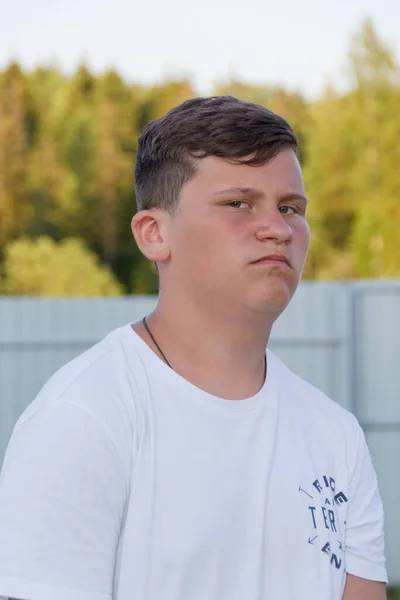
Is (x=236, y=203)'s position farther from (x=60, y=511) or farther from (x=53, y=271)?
(x=53, y=271)

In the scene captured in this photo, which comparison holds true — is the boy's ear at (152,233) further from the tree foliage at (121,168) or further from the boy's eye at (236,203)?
the tree foliage at (121,168)

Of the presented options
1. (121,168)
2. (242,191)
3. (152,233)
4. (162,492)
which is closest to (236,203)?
(242,191)

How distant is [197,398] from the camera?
Result: 1582 mm

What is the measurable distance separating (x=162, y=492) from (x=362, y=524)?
1.44 ft

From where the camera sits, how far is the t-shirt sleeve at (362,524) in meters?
1.74

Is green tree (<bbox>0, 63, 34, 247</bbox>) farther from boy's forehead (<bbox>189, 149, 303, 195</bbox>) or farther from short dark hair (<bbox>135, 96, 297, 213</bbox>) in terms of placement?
boy's forehead (<bbox>189, 149, 303, 195</bbox>)

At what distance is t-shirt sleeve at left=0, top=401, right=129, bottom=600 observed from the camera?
4.59ft

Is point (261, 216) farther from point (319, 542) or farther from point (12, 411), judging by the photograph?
point (12, 411)

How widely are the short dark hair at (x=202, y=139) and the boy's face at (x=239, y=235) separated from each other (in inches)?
0.7

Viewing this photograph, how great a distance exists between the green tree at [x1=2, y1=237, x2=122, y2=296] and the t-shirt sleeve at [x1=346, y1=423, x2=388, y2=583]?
36.3 m

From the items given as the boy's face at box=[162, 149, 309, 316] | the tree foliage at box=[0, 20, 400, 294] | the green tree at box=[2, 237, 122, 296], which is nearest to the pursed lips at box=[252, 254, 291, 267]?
the boy's face at box=[162, 149, 309, 316]

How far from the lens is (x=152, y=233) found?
5.55 feet

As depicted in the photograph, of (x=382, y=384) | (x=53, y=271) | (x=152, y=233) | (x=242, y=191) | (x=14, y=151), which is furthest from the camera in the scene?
(x=14, y=151)

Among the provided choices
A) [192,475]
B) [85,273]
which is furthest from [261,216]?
[85,273]
